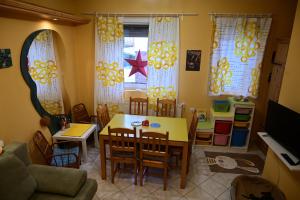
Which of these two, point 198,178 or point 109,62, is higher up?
point 109,62

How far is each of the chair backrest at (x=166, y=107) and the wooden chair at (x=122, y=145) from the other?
1200mm

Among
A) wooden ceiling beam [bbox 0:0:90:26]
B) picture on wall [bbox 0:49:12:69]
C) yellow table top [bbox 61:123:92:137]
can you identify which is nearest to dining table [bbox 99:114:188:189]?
yellow table top [bbox 61:123:92:137]

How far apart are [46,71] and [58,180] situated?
1936mm

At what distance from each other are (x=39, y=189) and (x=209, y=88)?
318cm

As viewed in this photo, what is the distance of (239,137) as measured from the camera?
394cm

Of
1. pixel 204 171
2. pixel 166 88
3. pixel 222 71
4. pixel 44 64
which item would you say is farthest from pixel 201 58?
pixel 44 64

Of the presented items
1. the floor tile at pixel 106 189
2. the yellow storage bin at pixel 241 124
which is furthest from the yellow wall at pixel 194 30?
the floor tile at pixel 106 189

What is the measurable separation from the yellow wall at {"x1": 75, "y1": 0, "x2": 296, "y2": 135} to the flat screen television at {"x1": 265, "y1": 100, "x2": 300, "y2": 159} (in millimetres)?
1526

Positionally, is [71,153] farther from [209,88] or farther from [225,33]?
[225,33]

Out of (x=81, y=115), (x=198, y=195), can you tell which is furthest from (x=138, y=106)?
(x=198, y=195)

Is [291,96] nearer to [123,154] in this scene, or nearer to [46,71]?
[123,154]

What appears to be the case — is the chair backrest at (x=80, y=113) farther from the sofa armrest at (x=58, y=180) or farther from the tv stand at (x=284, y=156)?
the tv stand at (x=284, y=156)

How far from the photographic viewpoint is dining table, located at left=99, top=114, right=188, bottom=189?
2773mm

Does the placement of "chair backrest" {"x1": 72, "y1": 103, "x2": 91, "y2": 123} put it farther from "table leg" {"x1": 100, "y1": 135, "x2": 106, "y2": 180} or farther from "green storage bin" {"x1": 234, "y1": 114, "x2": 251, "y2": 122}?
"green storage bin" {"x1": 234, "y1": 114, "x2": 251, "y2": 122}
